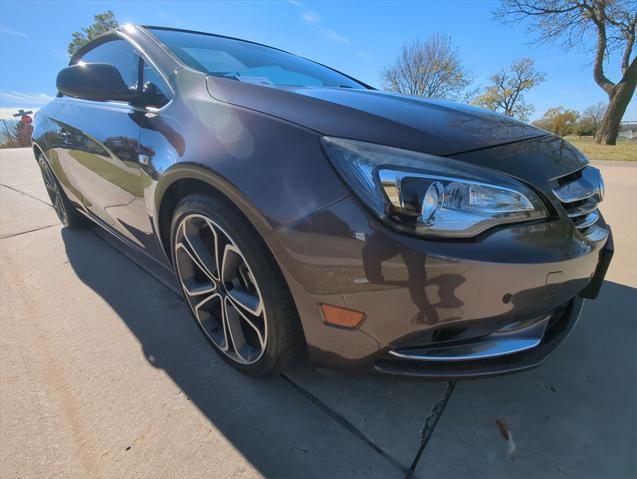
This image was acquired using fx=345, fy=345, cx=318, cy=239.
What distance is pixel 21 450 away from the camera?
4.00 feet

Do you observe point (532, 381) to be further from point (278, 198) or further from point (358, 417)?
point (278, 198)

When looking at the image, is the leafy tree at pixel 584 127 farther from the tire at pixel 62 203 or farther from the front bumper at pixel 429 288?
the tire at pixel 62 203

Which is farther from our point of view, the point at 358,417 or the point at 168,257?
the point at 168,257

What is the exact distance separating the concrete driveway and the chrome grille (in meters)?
0.73

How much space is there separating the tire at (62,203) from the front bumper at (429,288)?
9.06 feet

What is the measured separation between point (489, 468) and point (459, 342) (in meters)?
0.46

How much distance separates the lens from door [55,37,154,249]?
171cm

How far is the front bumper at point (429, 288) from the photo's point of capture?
952 millimetres

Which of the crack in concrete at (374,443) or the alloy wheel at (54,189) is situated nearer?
the crack in concrete at (374,443)

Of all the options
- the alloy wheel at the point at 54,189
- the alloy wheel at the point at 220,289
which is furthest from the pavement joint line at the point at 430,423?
the alloy wheel at the point at 54,189

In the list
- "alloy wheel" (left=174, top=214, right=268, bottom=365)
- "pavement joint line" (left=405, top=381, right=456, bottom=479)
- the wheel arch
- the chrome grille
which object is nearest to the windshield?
the wheel arch

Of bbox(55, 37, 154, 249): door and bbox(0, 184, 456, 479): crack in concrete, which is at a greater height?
bbox(55, 37, 154, 249): door

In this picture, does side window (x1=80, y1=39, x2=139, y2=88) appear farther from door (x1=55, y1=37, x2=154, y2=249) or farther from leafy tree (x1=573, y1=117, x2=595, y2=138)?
leafy tree (x1=573, y1=117, x2=595, y2=138)

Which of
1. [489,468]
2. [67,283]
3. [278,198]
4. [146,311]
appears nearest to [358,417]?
[489,468]
